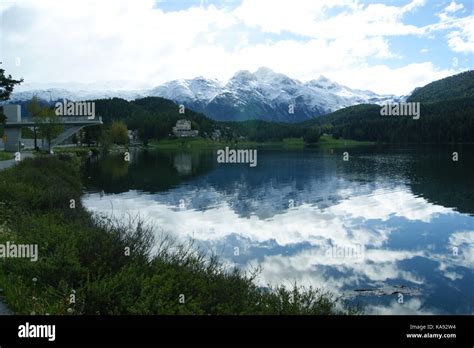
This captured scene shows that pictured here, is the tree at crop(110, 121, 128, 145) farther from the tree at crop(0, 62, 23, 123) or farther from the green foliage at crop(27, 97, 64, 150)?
the tree at crop(0, 62, 23, 123)

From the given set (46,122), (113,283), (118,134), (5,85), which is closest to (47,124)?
(46,122)

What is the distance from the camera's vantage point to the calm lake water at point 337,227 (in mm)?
22172

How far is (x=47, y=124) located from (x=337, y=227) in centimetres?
7324

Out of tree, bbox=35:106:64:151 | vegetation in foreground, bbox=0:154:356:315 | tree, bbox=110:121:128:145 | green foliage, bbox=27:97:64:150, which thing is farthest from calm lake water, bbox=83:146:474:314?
tree, bbox=110:121:128:145

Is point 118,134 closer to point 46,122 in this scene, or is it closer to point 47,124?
point 46,122

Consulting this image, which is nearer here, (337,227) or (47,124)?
(337,227)

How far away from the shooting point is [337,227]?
36.2 meters

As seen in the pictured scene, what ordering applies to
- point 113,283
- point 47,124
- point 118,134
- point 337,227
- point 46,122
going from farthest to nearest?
1. point 118,134
2. point 46,122
3. point 47,124
4. point 337,227
5. point 113,283

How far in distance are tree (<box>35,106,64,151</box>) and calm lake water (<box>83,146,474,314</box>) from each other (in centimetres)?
2487

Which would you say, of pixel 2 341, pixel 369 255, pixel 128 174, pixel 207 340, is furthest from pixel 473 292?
pixel 128 174

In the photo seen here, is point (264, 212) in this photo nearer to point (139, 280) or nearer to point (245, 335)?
point (139, 280)

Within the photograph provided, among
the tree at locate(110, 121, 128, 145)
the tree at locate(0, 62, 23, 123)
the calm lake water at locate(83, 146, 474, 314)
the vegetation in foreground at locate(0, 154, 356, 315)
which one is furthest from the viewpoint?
the tree at locate(110, 121, 128, 145)

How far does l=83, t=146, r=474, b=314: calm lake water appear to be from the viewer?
2217 cm

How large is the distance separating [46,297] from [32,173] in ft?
95.2
